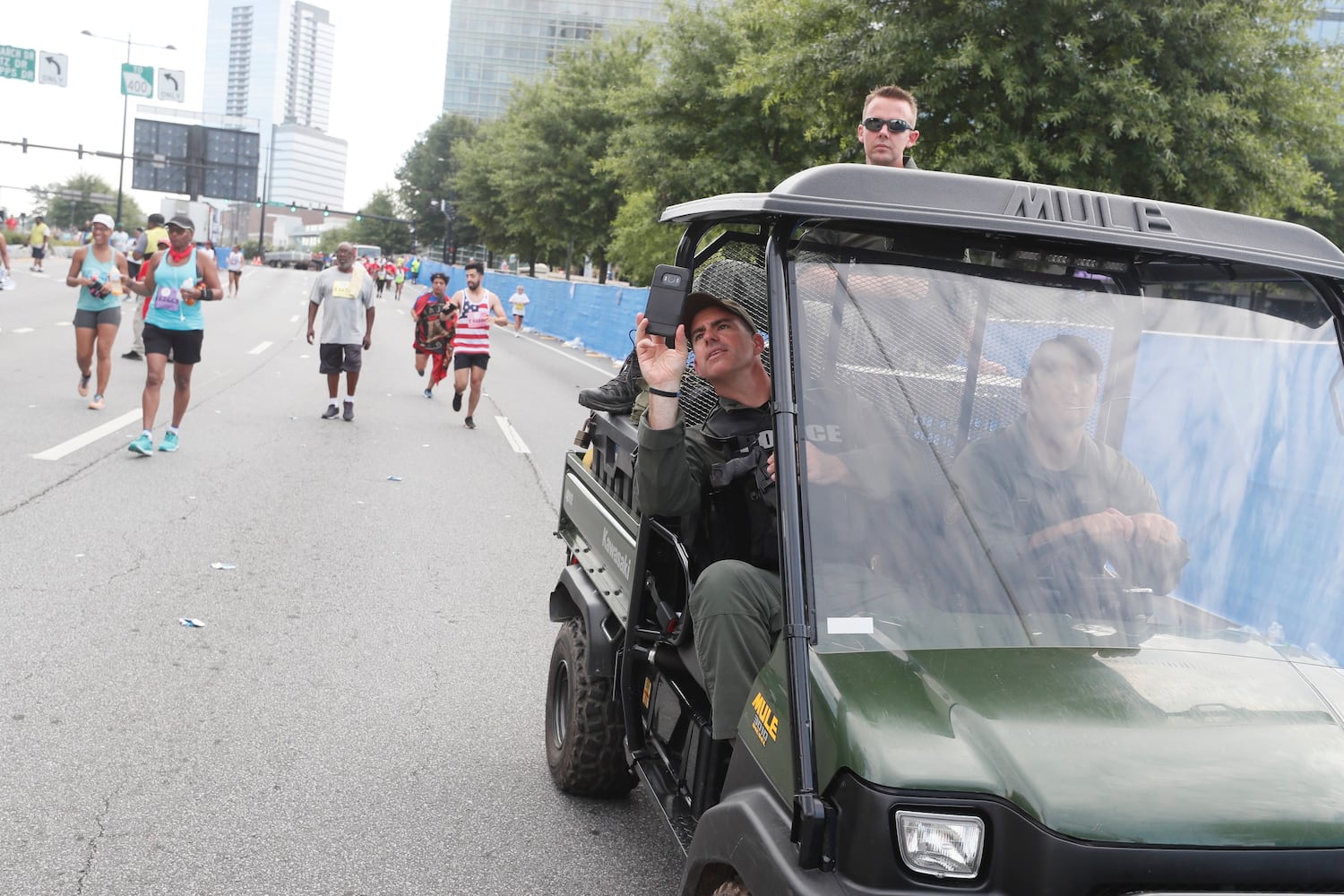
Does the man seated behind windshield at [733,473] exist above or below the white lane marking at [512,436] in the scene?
above

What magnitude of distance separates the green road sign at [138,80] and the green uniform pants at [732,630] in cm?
5526

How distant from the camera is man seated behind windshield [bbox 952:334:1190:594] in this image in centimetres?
251

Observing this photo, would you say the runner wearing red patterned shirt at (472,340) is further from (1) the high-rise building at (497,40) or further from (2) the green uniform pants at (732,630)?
(1) the high-rise building at (497,40)

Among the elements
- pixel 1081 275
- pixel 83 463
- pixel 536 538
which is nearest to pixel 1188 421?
pixel 1081 275

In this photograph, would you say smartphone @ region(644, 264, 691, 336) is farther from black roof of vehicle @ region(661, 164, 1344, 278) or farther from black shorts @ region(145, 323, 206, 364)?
black shorts @ region(145, 323, 206, 364)

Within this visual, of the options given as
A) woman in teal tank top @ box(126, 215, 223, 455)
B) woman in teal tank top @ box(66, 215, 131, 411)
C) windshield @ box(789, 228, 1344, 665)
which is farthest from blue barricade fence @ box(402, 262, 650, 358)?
windshield @ box(789, 228, 1344, 665)

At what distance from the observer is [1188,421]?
2654 mm

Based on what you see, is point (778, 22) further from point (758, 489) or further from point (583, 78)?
point (583, 78)

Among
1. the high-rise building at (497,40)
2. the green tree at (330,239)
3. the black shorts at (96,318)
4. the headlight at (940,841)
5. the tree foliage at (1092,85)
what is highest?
the high-rise building at (497,40)

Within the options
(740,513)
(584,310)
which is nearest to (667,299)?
(740,513)

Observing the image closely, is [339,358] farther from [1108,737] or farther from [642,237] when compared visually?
[642,237]

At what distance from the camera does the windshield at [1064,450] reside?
8.05 ft

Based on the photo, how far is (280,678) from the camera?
5168 mm

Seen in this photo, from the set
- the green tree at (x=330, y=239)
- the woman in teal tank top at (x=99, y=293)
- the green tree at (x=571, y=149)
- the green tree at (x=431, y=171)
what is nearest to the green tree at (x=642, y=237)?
the green tree at (x=571, y=149)
